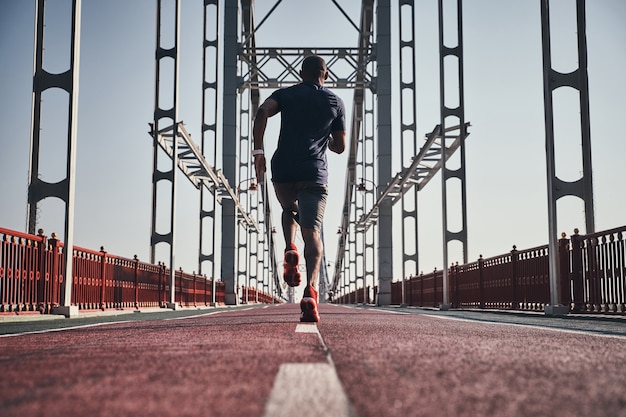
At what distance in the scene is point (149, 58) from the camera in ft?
68.3

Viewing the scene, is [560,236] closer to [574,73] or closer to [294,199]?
[574,73]

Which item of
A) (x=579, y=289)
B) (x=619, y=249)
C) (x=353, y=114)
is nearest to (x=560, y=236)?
(x=579, y=289)

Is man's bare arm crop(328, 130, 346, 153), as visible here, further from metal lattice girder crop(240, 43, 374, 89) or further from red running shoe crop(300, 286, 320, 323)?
metal lattice girder crop(240, 43, 374, 89)

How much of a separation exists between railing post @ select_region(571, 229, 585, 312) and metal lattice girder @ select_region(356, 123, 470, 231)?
970 centimetres

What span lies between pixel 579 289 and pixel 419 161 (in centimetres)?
1246

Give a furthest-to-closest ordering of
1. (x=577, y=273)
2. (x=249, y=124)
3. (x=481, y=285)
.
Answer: (x=249, y=124)
(x=481, y=285)
(x=577, y=273)

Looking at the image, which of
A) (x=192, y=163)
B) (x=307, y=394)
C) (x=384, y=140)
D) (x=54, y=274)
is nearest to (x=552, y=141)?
(x=54, y=274)

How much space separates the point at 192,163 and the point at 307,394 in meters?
22.3

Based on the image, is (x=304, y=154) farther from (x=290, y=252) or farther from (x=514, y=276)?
(x=514, y=276)

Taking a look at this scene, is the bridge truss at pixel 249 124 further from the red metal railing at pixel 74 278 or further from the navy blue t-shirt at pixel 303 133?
the navy blue t-shirt at pixel 303 133

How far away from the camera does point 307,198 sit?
556 cm

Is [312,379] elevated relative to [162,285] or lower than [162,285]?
lower

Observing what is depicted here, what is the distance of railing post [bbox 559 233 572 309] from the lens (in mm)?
10039

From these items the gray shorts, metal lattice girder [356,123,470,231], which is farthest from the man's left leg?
metal lattice girder [356,123,470,231]
